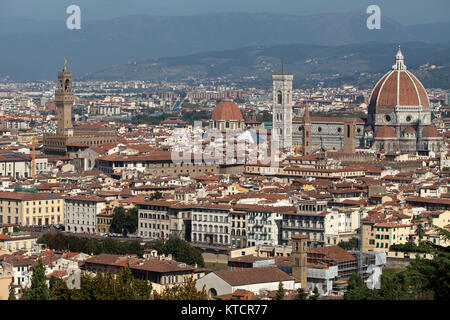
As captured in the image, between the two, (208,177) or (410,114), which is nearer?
(208,177)

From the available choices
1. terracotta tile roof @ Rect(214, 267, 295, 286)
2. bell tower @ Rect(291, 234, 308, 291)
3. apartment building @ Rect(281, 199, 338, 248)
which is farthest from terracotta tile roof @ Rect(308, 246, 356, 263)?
apartment building @ Rect(281, 199, 338, 248)

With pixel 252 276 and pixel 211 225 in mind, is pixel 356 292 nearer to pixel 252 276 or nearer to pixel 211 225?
pixel 252 276

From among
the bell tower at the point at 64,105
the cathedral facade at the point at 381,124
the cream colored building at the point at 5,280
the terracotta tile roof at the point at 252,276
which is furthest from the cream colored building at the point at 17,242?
the cathedral facade at the point at 381,124

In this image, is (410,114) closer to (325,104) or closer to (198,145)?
(198,145)

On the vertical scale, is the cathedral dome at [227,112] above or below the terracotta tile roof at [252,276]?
above

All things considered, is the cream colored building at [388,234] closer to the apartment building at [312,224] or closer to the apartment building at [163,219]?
the apartment building at [312,224]

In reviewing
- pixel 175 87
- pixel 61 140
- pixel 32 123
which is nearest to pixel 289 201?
pixel 61 140

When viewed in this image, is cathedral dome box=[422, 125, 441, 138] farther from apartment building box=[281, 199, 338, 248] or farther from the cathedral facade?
apartment building box=[281, 199, 338, 248]
